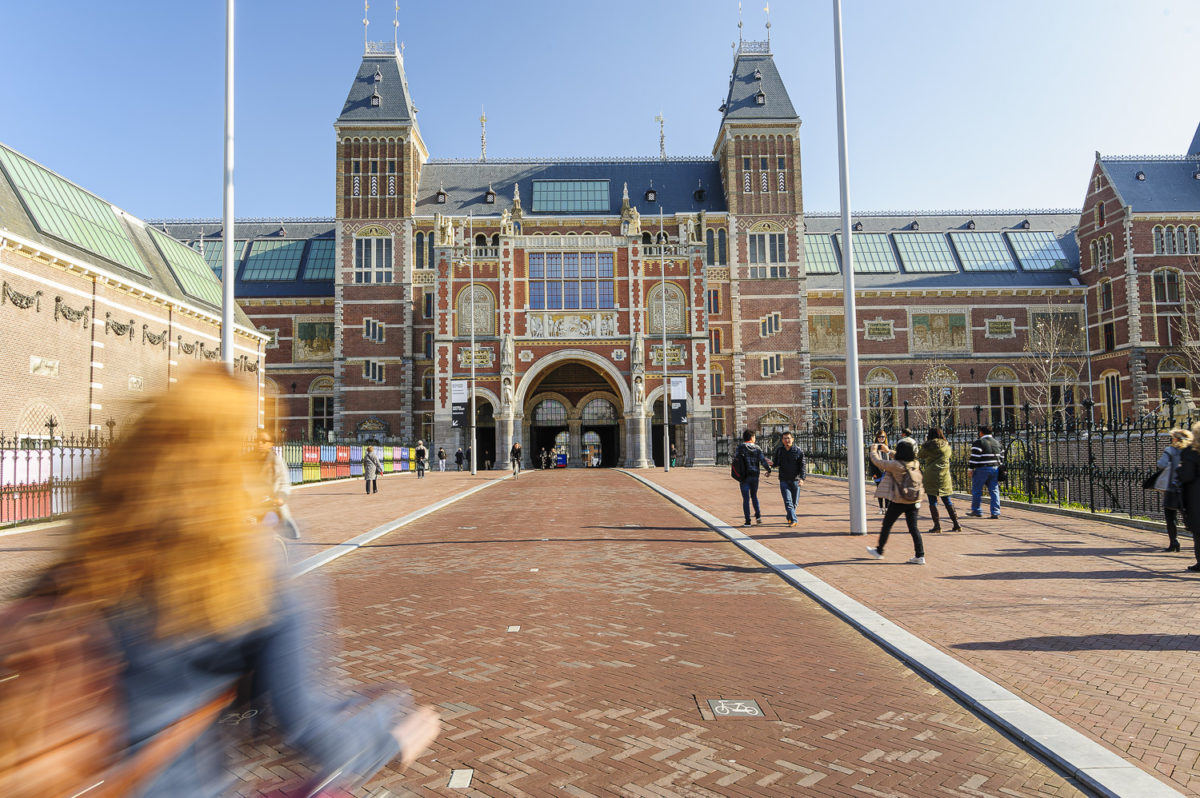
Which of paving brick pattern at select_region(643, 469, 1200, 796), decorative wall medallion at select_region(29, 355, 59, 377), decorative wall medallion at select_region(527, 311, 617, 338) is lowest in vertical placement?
paving brick pattern at select_region(643, 469, 1200, 796)

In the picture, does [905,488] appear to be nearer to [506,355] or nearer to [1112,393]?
[506,355]

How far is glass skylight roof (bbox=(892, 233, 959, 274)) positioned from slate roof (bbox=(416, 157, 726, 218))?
14.5m

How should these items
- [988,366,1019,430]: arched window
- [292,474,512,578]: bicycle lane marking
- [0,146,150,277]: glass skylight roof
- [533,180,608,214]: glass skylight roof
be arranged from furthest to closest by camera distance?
[533,180,608,214]: glass skylight roof < [988,366,1019,430]: arched window < [0,146,150,277]: glass skylight roof < [292,474,512,578]: bicycle lane marking

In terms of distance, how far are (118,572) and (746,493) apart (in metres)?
11.9

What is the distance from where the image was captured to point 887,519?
9.14 meters

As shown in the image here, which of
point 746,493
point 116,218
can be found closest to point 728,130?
point 116,218

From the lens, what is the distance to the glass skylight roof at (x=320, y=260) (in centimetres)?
5578

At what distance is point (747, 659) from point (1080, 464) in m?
12.3

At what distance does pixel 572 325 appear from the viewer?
4425 centimetres

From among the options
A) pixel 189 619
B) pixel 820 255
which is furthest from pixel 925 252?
pixel 189 619

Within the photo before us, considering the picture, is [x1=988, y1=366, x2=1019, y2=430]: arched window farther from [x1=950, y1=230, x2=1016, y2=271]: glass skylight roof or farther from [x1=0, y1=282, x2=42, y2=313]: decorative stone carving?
[x1=0, y1=282, x2=42, y2=313]: decorative stone carving

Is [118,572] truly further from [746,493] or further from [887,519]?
[746,493]

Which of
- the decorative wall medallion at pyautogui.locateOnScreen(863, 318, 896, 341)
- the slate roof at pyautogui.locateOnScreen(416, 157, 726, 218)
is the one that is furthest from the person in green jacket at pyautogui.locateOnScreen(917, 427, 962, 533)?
the decorative wall medallion at pyautogui.locateOnScreen(863, 318, 896, 341)

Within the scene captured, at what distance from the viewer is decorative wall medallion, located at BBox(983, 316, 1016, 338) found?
175ft
